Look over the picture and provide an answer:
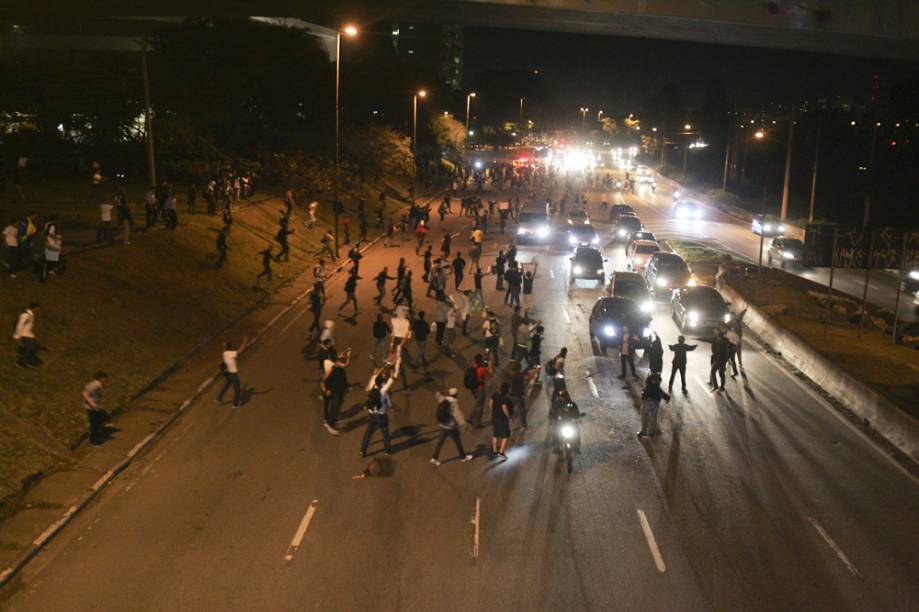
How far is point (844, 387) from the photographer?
63.3 ft

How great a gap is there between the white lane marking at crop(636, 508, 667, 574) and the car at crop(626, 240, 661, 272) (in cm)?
2572

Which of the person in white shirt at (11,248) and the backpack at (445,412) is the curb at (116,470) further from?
the backpack at (445,412)

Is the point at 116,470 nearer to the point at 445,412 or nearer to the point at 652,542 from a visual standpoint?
the point at 445,412

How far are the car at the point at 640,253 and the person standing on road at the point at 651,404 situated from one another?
21.6 metres

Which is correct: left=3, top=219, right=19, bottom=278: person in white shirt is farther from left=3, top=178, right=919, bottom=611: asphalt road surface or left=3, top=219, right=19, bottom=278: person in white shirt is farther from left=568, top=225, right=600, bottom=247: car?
left=568, top=225, right=600, bottom=247: car

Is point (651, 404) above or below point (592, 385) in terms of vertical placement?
above

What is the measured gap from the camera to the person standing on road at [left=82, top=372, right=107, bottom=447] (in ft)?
49.8

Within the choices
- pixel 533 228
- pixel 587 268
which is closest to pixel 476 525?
pixel 587 268

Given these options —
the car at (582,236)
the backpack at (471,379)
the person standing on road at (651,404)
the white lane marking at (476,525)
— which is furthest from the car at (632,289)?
the car at (582,236)

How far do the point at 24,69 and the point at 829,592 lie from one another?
46958 millimetres

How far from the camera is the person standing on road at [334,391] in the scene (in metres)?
16.5

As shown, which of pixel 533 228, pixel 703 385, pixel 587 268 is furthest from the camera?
pixel 533 228

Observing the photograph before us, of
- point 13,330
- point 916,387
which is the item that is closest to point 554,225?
point 916,387

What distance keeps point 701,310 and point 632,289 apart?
2.61 metres
